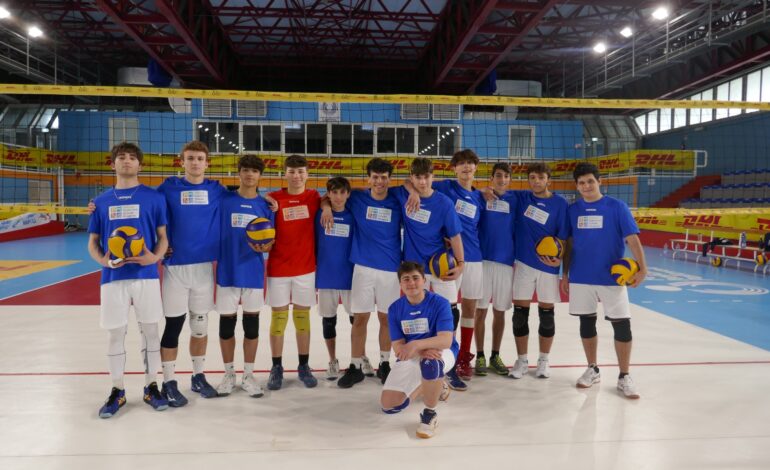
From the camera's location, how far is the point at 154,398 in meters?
3.24

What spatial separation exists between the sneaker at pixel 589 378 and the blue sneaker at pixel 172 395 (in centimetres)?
273

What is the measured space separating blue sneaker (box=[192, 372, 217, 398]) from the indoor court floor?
0.19 feet

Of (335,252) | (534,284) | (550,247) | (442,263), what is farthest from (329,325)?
(550,247)

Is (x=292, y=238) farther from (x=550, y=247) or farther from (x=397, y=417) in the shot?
(x=550, y=247)

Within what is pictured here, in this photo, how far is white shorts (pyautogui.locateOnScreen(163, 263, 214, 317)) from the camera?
3.28m

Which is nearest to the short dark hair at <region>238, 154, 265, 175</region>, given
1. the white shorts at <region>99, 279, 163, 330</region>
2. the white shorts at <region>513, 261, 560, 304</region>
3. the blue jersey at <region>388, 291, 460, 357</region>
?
the white shorts at <region>99, 279, 163, 330</region>

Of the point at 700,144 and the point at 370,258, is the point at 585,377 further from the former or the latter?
the point at 700,144

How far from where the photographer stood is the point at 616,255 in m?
3.51

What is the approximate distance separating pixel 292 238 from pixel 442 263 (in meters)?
1.06

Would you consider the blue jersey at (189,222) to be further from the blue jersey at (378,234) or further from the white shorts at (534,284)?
the white shorts at (534,284)

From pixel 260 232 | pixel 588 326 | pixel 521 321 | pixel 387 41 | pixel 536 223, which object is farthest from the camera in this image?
pixel 387 41

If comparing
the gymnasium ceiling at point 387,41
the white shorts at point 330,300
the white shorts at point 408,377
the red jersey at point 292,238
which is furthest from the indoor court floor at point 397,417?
the gymnasium ceiling at point 387,41

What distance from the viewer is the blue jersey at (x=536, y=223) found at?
3744 millimetres

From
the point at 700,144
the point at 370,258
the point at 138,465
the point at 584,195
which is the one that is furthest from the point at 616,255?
the point at 700,144
